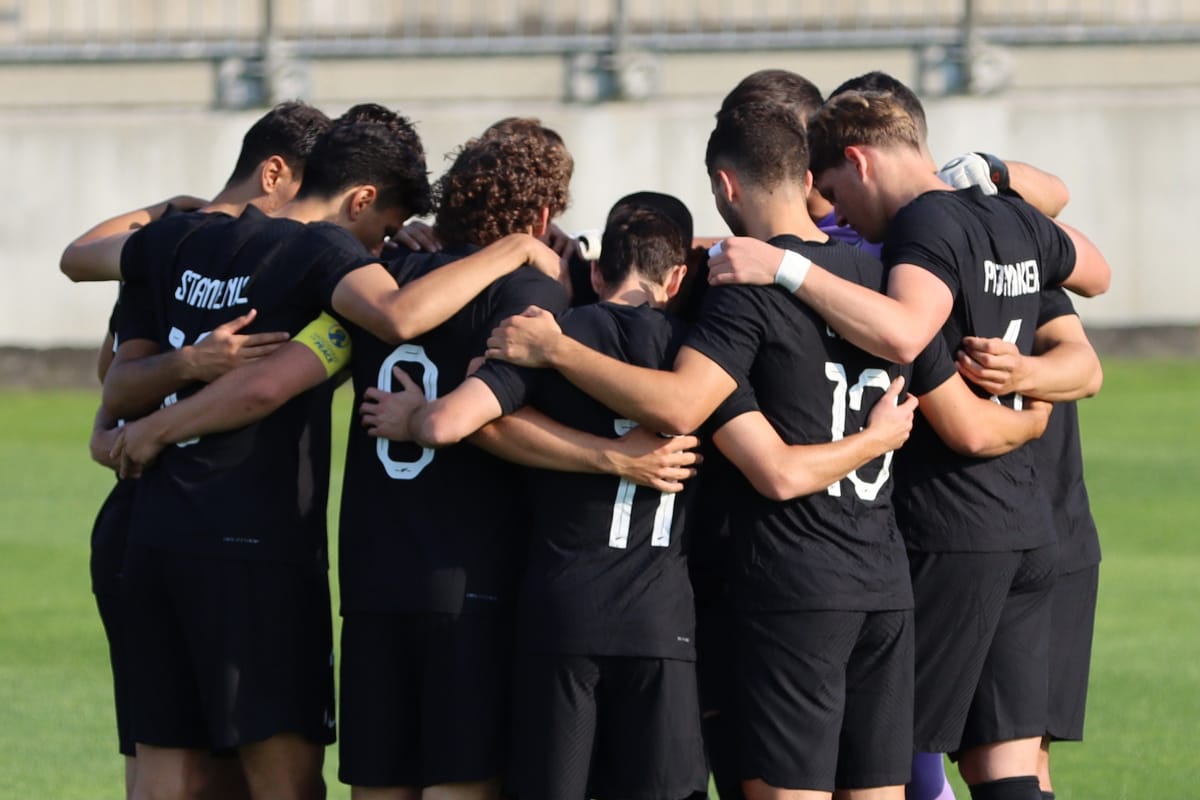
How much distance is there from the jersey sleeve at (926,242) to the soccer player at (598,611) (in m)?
0.65

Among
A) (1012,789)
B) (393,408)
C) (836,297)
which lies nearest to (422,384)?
(393,408)

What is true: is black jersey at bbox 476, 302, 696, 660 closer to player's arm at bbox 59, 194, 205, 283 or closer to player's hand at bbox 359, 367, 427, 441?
player's hand at bbox 359, 367, 427, 441

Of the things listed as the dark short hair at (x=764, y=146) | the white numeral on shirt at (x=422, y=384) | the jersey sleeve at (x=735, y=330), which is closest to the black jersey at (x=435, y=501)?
the white numeral on shirt at (x=422, y=384)

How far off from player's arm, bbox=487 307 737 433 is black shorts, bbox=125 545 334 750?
968 millimetres

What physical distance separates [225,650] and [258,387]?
701 mm

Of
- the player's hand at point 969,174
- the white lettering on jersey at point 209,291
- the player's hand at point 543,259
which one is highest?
the player's hand at point 969,174

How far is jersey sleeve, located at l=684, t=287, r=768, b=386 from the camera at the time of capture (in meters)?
4.41

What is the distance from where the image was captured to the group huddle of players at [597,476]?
442 centimetres

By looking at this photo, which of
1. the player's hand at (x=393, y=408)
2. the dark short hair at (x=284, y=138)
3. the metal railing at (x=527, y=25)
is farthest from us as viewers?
the metal railing at (x=527, y=25)

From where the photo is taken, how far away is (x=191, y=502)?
4.83 meters

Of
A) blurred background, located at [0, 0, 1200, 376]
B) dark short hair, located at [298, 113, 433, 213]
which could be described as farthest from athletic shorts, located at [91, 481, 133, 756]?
blurred background, located at [0, 0, 1200, 376]

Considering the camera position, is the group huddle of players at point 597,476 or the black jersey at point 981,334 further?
the black jersey at point 981,334

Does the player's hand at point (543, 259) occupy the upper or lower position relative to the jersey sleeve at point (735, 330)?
upper

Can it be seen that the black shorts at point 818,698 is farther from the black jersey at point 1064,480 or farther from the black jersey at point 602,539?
the black jersey at point 1064,480
